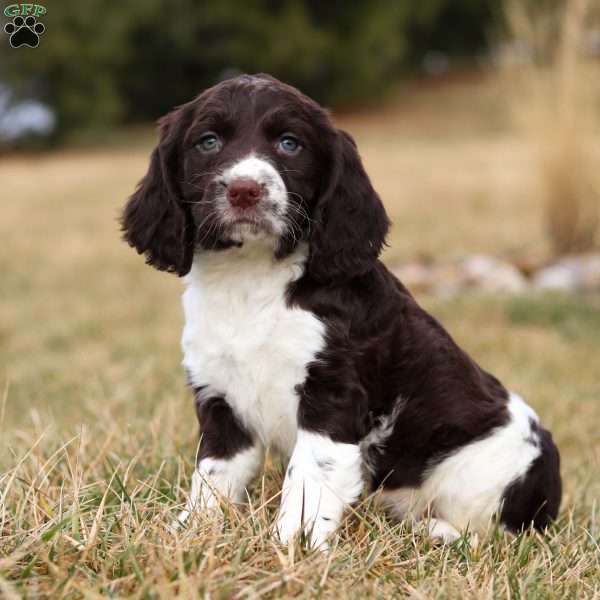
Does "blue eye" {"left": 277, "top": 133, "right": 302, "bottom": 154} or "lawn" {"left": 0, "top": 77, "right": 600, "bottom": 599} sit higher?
"blue eye" {"left": 277, "top": 133, "right": 302, "bottom": 154}

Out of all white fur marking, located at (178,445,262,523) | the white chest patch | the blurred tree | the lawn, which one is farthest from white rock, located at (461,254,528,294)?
the blurred tree

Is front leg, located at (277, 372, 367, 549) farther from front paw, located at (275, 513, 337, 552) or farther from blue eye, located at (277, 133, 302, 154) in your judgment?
blue eye, located at (277, 133, 302, 154)

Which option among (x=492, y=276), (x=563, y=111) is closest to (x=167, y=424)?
(x=492, y=276)

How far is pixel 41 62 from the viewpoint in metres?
30.4

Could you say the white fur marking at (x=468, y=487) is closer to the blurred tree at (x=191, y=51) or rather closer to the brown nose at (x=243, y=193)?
the brown nose at (x=243, y=193)

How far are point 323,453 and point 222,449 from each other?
482 millimetres

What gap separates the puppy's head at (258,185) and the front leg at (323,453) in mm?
376

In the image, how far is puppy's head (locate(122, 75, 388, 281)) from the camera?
3.11m

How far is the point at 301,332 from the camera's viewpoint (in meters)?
3.19

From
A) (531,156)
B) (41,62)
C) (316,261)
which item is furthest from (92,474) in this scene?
(41,62)

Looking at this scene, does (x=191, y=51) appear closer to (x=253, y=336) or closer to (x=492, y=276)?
(x=492, y=276)

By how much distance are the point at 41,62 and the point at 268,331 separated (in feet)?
96.2

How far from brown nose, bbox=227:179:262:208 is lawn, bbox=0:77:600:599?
0.99 meters

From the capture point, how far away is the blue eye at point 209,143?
10.6 ft
